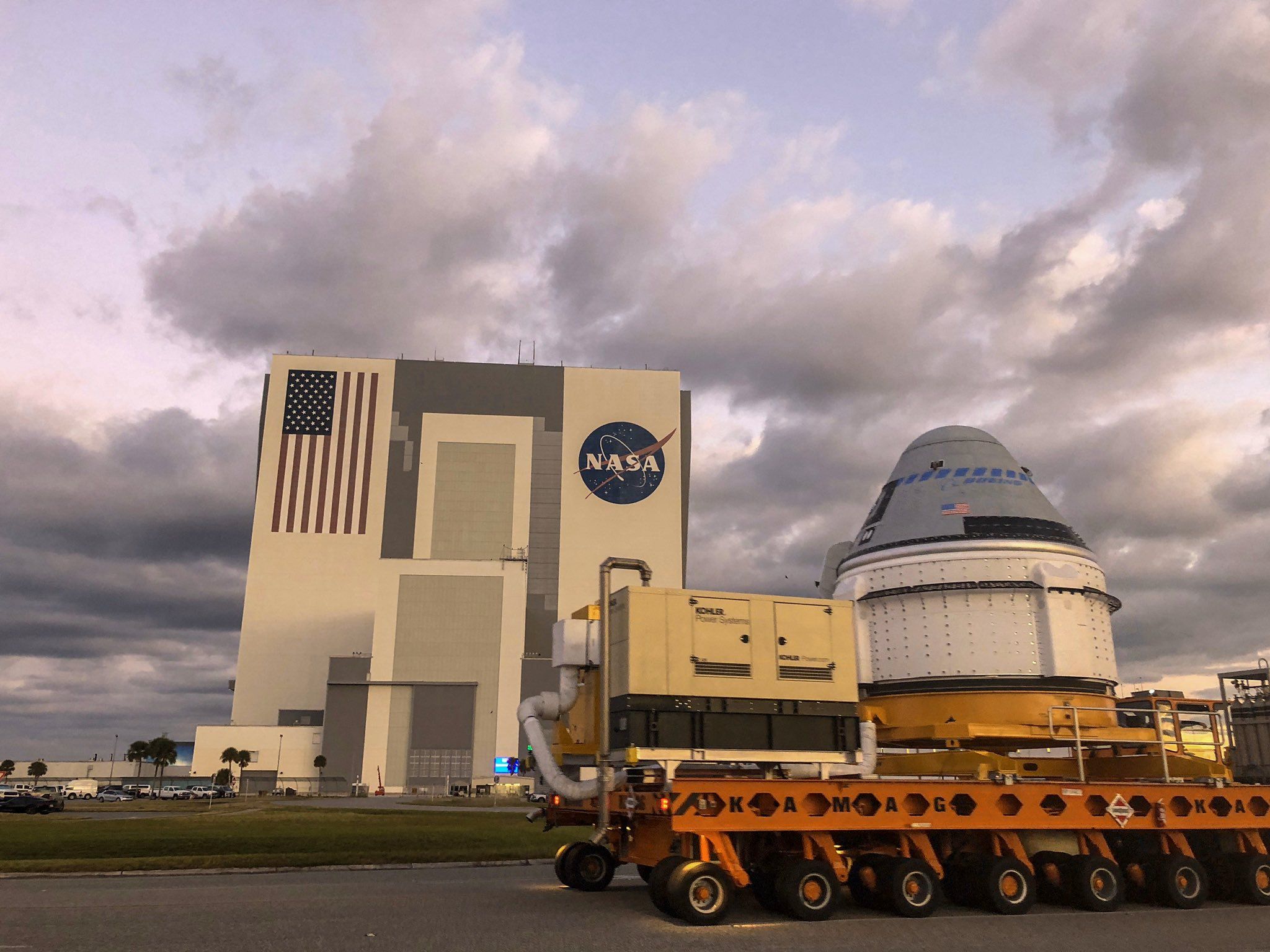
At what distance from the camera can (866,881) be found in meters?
14.0

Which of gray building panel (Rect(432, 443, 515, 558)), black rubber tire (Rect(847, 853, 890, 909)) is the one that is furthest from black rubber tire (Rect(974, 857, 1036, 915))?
gray building panel (Rect(432, 443, 515, 558))

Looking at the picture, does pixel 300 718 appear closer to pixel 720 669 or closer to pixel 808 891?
pixel 720 669

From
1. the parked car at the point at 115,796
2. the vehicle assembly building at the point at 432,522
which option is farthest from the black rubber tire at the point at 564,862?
the vehicle assembly building at the point at 432,522

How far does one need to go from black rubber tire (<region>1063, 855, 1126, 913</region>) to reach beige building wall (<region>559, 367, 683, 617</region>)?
75.6m

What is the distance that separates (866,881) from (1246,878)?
287 inches

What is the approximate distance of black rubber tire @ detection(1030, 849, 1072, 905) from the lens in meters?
15.0

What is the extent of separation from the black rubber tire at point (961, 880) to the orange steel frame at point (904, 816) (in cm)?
26

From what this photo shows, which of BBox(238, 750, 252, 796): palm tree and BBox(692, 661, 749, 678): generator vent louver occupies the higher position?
BBox(692, 661, 749, 678): generator vent louver

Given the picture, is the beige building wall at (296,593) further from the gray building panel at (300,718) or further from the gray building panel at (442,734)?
the gray building panel at (442,734)

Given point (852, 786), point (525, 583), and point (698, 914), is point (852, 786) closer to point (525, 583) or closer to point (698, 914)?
point (698, 914)

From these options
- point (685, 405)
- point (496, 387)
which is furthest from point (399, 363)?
point (685, 405)

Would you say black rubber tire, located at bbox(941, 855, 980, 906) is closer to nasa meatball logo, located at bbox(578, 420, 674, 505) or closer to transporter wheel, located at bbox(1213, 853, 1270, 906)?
transporter wheel, located at bbox(1213, 853, 1270, 906)

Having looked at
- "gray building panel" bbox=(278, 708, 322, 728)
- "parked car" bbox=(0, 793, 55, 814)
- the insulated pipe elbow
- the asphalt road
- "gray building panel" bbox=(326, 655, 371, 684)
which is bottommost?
"parked car" bbox=(0, 793, 55, 814)

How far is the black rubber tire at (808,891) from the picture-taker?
12.9 meters
